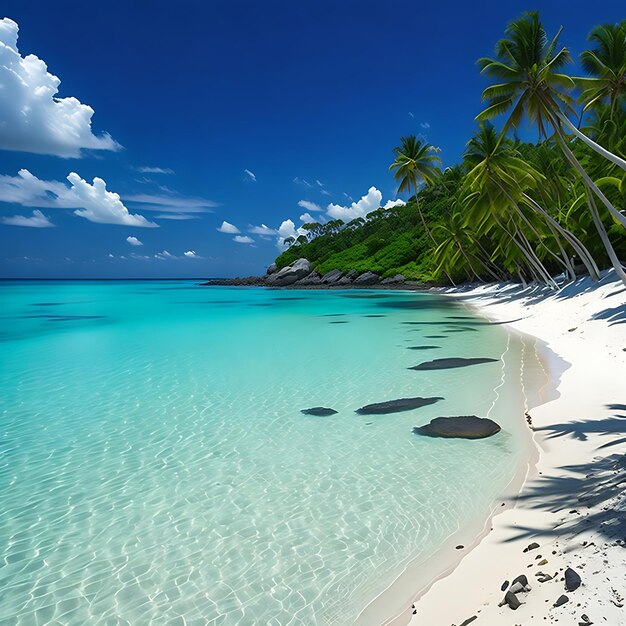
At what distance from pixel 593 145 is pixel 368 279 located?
65.5m

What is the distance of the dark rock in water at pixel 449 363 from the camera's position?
13.3 metres

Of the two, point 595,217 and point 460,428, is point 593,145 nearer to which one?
point 595,217

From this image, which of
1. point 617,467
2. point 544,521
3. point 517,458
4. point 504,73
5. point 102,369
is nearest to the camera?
point 544,521

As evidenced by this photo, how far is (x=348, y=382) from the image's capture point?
39.8ft

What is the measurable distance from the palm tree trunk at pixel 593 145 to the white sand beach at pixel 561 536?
7.06m

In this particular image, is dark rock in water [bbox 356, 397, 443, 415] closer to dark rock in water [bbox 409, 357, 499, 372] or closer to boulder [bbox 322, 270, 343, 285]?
dark rock in water [bbox 409, 357, 499, 372]

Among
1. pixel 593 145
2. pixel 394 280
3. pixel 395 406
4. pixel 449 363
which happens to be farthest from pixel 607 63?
pixel 394 280

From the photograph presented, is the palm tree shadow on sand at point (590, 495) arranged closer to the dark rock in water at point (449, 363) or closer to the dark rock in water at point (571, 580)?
the dark rock in water at point (571, 580)

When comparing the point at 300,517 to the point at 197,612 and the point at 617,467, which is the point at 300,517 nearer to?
the point at 197,612

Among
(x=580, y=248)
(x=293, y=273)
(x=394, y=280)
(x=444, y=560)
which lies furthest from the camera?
(x=293, y=273)

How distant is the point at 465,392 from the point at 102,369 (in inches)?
454

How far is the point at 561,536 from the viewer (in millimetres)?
3879

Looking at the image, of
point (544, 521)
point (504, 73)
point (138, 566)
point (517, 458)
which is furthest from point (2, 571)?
point (504, 73)

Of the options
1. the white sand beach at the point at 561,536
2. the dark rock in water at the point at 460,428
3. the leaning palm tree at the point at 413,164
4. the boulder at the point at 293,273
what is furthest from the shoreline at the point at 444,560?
the boulder at the point at 293,273
